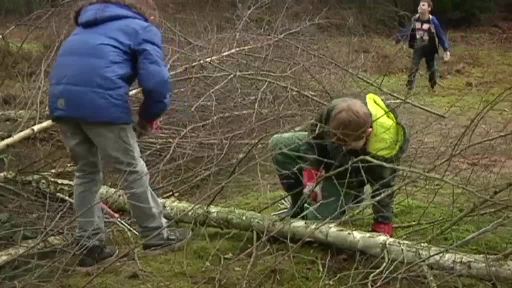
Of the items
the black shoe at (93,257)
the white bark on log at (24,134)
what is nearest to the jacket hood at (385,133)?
the black shoe at (93,257)

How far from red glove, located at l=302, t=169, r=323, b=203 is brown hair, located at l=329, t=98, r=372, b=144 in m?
0.26

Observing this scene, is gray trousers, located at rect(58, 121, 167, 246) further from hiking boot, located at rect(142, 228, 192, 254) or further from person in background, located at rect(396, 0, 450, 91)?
person in background, located at rect(396, 0, 450, 91)

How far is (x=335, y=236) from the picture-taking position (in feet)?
13.0

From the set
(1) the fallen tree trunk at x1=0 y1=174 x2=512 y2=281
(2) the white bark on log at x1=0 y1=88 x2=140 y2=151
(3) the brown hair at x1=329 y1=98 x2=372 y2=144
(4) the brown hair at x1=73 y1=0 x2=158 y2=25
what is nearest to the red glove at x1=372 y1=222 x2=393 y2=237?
(1) the fallen tree trunk at x1=0 y1=174 x2=512 y2=281

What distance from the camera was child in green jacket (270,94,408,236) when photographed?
3.88m

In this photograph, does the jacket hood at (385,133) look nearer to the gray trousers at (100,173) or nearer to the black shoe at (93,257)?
the gray trousers at (100,173)

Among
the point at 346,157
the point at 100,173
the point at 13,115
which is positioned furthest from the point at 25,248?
the point at 13,115

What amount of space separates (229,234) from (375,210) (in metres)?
0.77

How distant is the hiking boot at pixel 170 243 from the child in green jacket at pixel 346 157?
20.8 inches

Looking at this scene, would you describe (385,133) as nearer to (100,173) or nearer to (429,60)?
(100,173)

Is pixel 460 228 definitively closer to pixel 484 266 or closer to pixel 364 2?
pixel 484 266

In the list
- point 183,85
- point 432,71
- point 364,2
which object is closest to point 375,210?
point 183,85

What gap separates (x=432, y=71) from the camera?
10.8 meters

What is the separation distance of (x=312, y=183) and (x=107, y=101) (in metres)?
1.05
